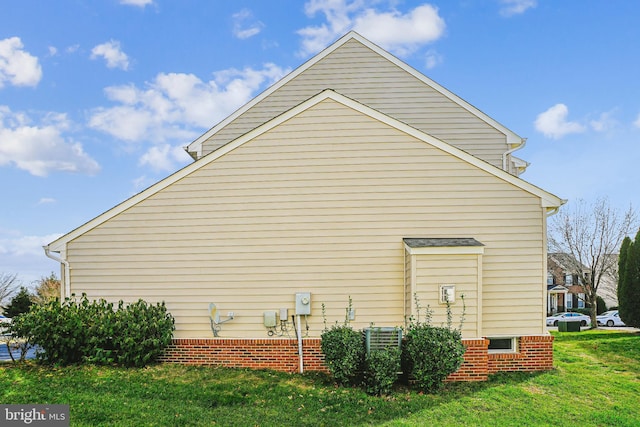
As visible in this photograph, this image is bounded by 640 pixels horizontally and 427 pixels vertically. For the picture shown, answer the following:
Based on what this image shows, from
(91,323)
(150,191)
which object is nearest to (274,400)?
(91,323)

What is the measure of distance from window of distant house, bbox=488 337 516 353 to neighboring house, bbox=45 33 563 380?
22mm

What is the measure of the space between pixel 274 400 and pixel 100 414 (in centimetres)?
276

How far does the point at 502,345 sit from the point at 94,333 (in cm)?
869

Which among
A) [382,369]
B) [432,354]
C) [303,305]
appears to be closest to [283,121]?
[303,305]

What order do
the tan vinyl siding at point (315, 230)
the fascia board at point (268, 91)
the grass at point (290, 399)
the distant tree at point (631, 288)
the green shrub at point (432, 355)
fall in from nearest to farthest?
1. the grass at point (290, 399)
2. the green shrub at point (432, 355)
3. the tan vinyl siding at point (315, 230)
4. the fascia board at point (268, 91)
5. the distant tree at point (631, 288)

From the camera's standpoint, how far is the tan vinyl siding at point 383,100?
1453 cm

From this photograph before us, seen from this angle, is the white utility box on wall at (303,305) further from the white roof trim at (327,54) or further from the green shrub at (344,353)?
the white roof trim at (327,54)

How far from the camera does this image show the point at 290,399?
8516 millimetres

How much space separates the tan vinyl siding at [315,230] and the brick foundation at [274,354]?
240 mm

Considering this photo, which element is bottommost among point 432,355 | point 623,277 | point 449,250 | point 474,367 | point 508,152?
point 474,367

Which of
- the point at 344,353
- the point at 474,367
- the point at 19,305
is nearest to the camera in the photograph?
the point at 344,353

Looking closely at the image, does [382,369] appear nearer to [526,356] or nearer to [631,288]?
[526,356]

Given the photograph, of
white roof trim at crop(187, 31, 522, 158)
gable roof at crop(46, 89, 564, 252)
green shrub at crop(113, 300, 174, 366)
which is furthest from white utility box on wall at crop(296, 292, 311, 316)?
white roof trim at crop(187, 31, 522, 158)

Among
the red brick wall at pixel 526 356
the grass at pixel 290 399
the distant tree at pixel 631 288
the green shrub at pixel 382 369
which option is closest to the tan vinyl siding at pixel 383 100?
the red brick wall at pixel 526 356
